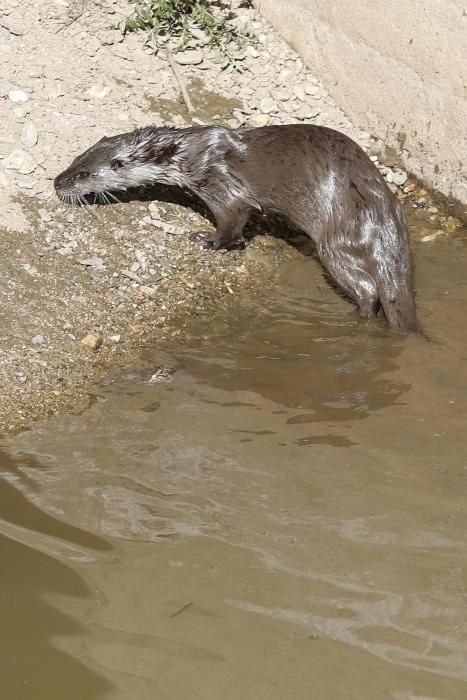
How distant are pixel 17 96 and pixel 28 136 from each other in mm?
228

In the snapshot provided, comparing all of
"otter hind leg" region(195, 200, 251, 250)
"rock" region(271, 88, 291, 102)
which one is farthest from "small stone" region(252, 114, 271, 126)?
"otter hind leg" region(195, 200, 251, 250)

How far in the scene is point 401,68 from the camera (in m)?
3.98

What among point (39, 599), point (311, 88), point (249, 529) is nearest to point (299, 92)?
A: point (311, 88)

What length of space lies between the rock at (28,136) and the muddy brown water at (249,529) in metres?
1.12

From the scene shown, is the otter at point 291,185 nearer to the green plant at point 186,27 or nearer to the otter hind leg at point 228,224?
the otter hind leg at point 228,224

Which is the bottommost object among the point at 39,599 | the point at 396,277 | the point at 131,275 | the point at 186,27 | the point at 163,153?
the point at 39,599

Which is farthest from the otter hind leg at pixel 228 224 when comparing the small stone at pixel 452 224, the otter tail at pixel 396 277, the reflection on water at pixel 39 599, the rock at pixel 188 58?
the reflection on water at pixel 39 599

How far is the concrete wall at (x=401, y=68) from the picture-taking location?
379 cm

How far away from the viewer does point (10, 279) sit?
338 cm

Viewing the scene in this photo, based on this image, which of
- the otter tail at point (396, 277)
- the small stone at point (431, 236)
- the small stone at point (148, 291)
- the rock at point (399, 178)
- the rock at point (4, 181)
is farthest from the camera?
the rock at point (399, 178)

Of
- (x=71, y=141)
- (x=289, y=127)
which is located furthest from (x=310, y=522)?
(x=71, y=141)

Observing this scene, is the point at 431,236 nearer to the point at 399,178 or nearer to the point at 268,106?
the point at 399,178

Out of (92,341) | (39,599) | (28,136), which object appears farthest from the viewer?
(28,136)

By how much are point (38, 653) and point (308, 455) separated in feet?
3.03
